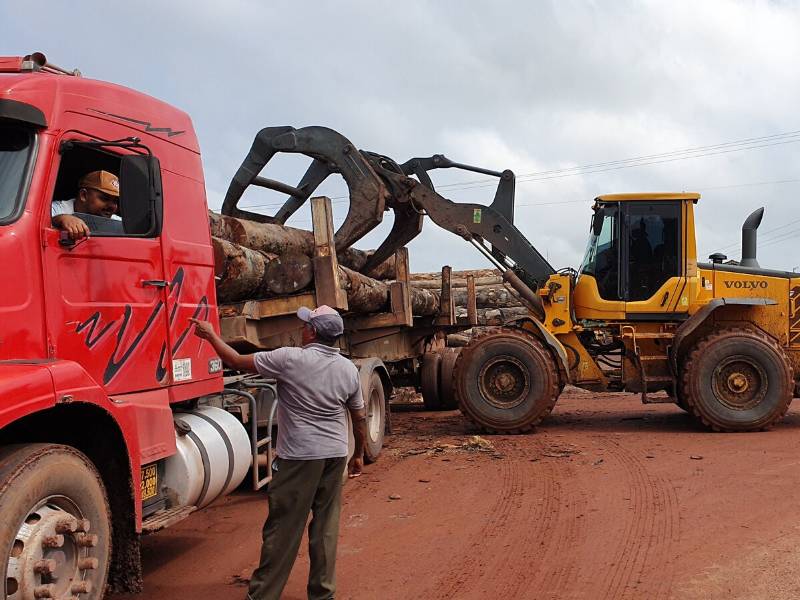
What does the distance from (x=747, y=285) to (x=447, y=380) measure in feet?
16.2

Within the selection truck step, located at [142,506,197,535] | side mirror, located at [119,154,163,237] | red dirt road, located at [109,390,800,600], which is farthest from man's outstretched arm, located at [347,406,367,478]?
side mirror, located at [119,154,163,237]

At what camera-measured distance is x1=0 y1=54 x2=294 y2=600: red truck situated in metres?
3.82

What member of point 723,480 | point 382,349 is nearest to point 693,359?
point 723,480

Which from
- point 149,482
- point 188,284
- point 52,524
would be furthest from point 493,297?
point 52,524

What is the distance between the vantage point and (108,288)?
4.72 metres

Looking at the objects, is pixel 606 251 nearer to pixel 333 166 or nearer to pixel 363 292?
pixel 363 292

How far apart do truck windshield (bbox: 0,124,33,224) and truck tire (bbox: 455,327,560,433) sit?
7.40 meters

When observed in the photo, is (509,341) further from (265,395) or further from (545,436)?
(265,395)

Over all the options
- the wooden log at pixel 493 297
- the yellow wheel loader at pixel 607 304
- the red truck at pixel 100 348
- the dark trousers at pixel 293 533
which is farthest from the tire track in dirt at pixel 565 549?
the wooden log at pixel 493 297

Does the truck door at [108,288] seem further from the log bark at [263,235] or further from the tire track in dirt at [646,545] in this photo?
the tire track in dirt at [646,545]

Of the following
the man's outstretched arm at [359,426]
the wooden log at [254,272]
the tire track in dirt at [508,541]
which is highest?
the wooden log at [254,272]

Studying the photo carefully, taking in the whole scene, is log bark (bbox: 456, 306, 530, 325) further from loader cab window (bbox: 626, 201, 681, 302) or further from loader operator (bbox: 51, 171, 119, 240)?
loader operator (bbox: 51, 171, 119, 240)

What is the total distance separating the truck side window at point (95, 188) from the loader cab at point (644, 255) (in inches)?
301

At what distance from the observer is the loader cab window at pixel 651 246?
1100 cm
